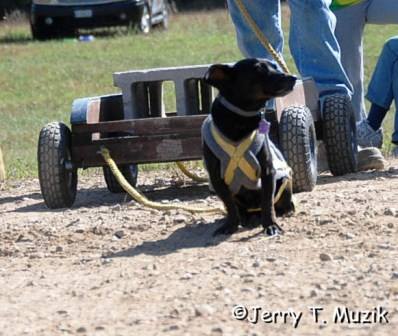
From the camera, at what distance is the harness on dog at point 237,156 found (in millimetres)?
6059

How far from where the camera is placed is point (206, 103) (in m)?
8.28

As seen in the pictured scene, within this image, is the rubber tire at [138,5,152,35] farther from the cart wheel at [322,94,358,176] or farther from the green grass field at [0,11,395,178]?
the cart wheel at [322,94,358,176]

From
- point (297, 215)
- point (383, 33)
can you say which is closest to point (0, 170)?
point (297, 215)

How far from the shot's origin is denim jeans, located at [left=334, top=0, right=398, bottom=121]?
31.0 ft

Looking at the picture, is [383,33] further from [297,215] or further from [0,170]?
[297,215]

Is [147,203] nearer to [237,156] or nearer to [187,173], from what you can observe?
[237,156]

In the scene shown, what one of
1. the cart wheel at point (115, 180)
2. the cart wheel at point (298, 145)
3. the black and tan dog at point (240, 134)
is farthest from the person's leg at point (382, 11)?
the black and tan dog at point (240, 134)

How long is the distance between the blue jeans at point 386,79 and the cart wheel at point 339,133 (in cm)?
164

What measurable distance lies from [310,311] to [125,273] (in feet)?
3.29

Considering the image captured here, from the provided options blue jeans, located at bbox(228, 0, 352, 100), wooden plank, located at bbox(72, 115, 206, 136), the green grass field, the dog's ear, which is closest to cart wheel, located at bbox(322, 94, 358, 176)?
blue jeans, located at bbox(228, 0, 352, 100)

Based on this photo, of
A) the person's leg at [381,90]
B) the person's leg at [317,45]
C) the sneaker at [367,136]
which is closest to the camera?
the person's leg at [317,45]

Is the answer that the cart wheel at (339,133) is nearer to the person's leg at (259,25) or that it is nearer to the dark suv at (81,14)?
the person's leg at (259,25)

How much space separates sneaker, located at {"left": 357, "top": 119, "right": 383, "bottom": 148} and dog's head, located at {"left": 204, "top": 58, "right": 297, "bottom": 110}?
319 cm

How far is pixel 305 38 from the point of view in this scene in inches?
320
